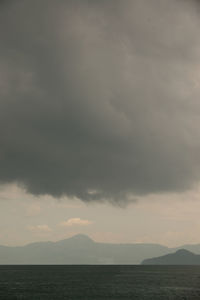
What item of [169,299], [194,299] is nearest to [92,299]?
[169,299]

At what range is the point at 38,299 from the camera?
276 ft

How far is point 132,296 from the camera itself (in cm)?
9200

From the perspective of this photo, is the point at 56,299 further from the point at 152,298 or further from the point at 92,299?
the point at 152,298

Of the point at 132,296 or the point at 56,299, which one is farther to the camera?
the point at 132,296

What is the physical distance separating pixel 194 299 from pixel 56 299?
35.8 m

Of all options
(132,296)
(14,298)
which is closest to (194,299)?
(132,296)

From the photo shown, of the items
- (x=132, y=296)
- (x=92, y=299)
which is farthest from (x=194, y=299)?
(x=92, y=299)

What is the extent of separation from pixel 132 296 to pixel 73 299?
56.1 ft

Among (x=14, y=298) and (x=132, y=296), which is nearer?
(x=14, y=298)

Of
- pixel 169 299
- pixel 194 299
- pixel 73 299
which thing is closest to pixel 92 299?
pixel 73 299

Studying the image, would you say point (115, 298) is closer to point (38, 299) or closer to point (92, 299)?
point (92, 299)

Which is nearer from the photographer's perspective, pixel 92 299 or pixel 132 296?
pixel 92 299

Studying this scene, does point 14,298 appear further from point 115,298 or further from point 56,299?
point 115,298

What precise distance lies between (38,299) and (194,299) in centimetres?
4013
